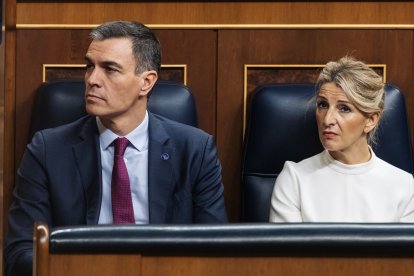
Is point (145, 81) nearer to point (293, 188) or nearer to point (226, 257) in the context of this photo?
point (293, 188)

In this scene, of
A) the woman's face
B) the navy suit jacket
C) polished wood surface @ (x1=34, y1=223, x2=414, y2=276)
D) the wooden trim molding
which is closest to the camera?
polished wood surface @ (x1=34, y1=223, x2=414, y2=276)

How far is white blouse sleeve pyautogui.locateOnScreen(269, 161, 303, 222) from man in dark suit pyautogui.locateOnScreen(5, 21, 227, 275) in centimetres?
9

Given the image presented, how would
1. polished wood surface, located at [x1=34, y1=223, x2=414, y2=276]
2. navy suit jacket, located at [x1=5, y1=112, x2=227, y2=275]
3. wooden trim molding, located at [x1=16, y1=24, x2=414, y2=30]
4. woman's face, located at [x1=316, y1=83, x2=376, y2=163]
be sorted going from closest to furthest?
polished wood surface, located at [x1=34, y1=223, x2=414, y2=276], navy suit jacket, located at [x1=5, y1=112, x2=227, y2=275], woman's face, located at [x1=316, y1=83, x2=376, y2=163], wooden trim molding, located at [x1=16, y1=24, x2=414, y2=30]

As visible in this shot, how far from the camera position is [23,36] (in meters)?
1.57

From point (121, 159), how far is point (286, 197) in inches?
10.6

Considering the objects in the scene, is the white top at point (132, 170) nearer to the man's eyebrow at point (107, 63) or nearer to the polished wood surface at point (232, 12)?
the man's eyebrow at point (107, 63)

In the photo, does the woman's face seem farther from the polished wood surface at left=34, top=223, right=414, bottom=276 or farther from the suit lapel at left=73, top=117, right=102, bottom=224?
the polished wood surface at left=34, top=223, right=414, bottom=276

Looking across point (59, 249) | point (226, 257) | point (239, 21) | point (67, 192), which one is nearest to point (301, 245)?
point (226, 257)

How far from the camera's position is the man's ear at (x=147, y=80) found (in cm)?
139

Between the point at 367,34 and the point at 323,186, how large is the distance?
0.30 m

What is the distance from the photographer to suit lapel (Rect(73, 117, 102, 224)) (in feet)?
4.32

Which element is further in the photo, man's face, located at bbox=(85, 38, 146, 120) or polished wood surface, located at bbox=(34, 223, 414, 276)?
man's face, located at bbox=(85, 38, 146, 120)

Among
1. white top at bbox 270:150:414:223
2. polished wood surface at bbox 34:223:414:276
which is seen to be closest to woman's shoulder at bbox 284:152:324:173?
white top at bbox 270:150:414:223

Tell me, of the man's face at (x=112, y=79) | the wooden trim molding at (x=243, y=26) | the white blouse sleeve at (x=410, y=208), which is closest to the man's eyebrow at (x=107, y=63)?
the man's face at (x=112, y=79)
